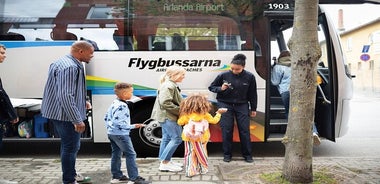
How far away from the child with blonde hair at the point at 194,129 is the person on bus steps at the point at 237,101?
3.09 feet

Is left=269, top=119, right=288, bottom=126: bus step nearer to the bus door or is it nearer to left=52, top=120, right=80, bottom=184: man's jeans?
the bus door

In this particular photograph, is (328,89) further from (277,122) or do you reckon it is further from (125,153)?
(125,153)

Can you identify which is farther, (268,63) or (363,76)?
(363,76)

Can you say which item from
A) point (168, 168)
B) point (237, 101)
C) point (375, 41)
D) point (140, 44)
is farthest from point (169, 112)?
point (375, 41)

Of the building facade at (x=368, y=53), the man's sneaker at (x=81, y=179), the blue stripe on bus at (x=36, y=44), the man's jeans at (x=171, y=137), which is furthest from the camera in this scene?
the building facade at (x=368, y=53)

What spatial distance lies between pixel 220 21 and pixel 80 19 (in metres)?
2.28

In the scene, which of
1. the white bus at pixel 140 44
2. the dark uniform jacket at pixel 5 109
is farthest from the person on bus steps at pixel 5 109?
the white bus at pixel 140 44

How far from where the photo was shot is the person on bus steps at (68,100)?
4672mm

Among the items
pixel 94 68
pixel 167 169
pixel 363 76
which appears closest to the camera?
pixel 167 169

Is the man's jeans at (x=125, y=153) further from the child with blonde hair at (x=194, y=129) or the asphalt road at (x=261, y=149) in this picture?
the asphalt road at (x=261, y=149)

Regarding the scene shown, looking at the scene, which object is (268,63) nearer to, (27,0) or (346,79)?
(346,79)

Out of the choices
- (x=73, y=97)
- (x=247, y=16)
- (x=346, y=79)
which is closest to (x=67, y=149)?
(x=73, y=97)

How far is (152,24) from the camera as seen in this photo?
7020 mm

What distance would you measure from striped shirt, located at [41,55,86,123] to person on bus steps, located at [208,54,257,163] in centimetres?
241
